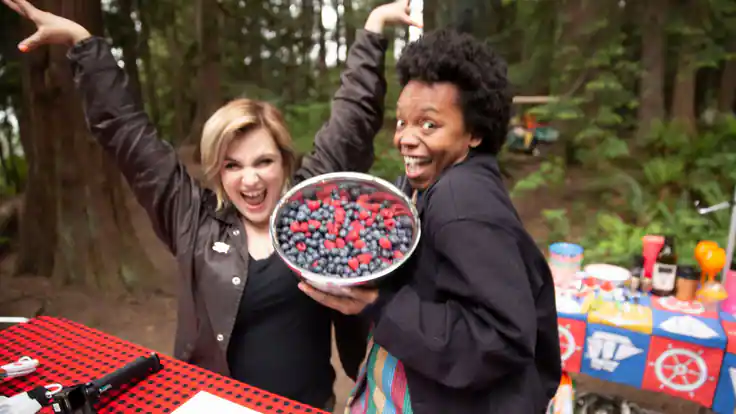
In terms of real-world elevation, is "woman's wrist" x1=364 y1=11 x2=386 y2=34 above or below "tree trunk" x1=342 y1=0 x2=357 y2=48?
below

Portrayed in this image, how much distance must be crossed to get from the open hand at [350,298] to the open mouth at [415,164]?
263 millimetres

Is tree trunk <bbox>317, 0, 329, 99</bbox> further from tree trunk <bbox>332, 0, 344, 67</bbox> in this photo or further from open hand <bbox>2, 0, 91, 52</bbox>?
open hand <bbox>2, 0, 91, 52</bbox>

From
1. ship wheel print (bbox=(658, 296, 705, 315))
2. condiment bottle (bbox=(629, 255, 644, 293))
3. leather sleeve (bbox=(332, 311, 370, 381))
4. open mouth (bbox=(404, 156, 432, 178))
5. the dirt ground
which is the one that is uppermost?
open mouth (bbox=(404, 156, 432, 178))

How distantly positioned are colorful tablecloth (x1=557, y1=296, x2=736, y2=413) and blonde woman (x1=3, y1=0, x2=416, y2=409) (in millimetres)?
1182

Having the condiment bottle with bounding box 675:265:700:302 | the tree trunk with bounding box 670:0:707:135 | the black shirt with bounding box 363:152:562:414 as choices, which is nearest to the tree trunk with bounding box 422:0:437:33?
the tree trunk with bounding box 670:0:707:135

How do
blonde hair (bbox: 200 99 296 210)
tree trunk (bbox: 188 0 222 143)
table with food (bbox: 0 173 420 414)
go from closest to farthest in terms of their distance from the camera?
table with food (bbox: 0 173 420 414) < blonde hair (bbox: 200 99 296 210) < tree trunk (bbox: 188 0 222 143)

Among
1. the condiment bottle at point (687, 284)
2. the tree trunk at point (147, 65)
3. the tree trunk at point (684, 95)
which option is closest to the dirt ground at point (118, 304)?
the tree trunk at point (147, 65)

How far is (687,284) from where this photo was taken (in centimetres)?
205

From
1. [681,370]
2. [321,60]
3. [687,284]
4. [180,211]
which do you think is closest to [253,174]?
[180,211]

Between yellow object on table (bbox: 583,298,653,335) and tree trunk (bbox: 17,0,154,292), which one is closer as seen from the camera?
yellow object on table (bbox: 583,298,653,335)

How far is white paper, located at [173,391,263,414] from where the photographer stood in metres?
0.95

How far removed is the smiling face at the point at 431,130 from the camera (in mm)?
935

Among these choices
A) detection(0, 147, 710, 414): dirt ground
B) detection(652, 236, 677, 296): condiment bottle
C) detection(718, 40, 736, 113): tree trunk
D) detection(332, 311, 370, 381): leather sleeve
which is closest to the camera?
detection(332, 311, 370, 381): leather sleeve

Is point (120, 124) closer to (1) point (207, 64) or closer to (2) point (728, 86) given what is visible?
(1) point (207, 64)
